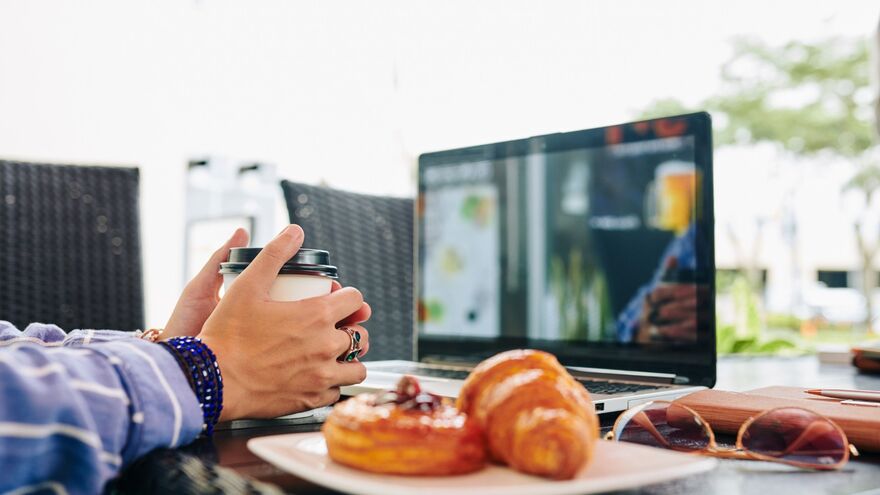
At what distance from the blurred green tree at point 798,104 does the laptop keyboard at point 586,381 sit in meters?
6.86

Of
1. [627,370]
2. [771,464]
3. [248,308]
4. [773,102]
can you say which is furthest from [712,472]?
[773,102]

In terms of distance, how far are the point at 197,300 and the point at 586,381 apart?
46 centimetres

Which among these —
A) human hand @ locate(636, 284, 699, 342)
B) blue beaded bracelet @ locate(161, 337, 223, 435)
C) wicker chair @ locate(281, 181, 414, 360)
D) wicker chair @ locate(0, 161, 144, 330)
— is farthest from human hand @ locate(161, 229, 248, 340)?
wicker chair @ locate(0, 161, 144, 330)

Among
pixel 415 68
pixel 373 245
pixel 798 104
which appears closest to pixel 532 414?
pixel 373 245

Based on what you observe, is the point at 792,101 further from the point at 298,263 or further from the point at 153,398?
the point at 153,398

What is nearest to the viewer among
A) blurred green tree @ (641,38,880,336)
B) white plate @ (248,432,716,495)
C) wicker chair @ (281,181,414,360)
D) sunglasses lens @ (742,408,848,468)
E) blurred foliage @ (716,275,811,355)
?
white plate @ (248,432,716,495)

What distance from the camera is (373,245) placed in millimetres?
1793

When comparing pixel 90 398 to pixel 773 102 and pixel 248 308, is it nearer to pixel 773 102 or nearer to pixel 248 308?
pixel 248 308

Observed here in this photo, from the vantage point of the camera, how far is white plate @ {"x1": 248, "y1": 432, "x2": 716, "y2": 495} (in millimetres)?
383

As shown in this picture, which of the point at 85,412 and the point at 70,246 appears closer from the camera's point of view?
the point at 85,412

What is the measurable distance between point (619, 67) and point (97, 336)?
226 inches

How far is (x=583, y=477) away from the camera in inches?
16.3

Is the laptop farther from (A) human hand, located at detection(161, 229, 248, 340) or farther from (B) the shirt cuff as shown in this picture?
(B) the shirt cuff

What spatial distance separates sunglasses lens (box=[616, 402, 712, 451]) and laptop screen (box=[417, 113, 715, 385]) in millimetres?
371
